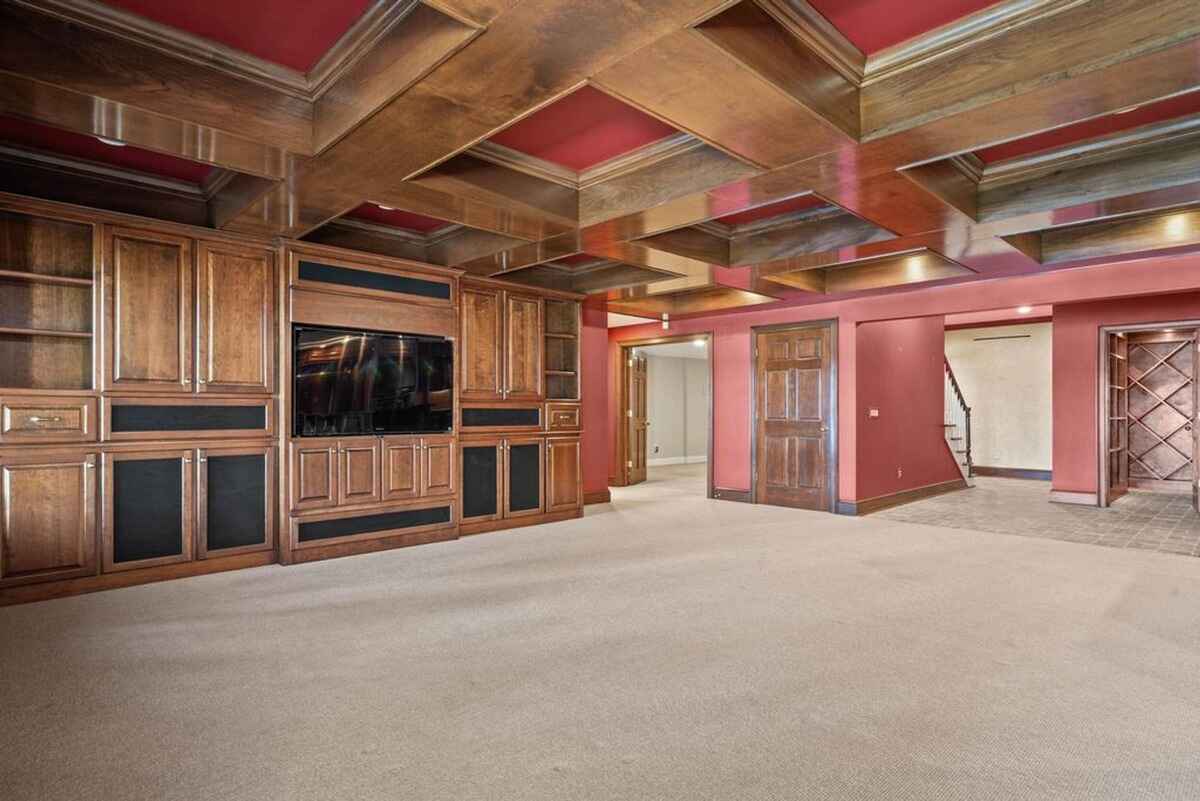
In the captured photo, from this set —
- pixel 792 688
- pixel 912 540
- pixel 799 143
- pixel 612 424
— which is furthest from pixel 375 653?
pixel 612 424

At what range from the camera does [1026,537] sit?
18.9 feet

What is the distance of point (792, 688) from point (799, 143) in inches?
93.6

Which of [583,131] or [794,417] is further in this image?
[794,417]

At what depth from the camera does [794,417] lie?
7551mm

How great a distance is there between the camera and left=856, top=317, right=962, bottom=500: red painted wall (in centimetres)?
727

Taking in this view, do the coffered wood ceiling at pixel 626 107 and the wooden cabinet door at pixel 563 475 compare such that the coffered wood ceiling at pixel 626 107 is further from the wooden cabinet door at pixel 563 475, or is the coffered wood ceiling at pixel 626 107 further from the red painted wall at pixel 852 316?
the wooden cabinet door at pixel 563 475

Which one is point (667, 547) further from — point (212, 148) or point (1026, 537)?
point (212, 148)

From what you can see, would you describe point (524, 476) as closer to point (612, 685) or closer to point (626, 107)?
point (612, 685)

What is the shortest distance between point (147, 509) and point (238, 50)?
2.96 metres

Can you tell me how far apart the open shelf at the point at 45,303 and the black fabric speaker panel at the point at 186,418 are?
0.30 meters

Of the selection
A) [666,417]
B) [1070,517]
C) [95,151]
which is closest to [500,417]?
[95,151]

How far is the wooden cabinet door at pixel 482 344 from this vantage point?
19.2 feet

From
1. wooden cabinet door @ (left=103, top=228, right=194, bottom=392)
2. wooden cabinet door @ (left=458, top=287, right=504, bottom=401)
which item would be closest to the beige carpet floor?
wooden cabinet door @ (left=103, top=228, right=194, bottom=392)

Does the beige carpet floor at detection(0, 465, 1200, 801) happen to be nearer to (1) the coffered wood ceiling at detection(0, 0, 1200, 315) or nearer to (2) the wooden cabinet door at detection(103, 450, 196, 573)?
(2) the wooden cabinet door at detection(103, 450, 196, 573)
